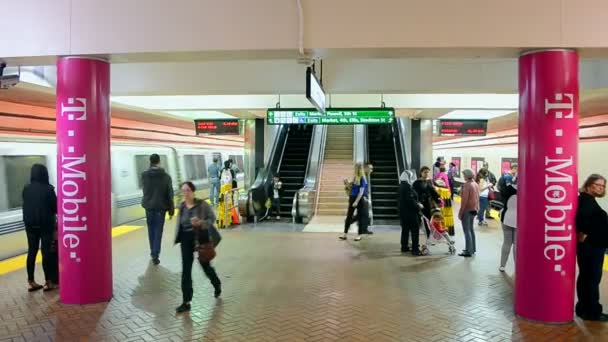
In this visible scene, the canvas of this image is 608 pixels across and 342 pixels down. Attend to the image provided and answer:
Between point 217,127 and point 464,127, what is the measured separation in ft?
24.9

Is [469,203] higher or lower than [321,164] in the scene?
lower

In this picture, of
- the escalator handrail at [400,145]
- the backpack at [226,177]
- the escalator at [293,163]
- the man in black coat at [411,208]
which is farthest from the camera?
the escalator handrail at [400,145]

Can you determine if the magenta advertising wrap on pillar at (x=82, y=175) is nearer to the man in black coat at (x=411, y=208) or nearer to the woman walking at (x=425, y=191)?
the man in black coat at (x=411, y=208)

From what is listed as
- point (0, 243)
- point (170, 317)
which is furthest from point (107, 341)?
point (0, 243)

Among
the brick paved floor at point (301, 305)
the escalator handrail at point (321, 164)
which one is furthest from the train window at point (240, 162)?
the brick paved floor at point (301, 305)

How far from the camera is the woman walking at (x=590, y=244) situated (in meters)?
4.64

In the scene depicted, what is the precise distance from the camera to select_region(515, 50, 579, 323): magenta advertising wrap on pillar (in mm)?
4598

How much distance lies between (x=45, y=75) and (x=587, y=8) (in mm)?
8041

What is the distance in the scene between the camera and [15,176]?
8383mm

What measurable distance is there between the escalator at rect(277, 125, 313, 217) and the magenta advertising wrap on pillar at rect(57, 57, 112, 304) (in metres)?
8.01

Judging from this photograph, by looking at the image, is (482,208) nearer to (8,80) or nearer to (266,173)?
(266,173)

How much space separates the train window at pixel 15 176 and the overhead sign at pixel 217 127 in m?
6.17

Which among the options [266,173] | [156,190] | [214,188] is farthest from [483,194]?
[156,190]

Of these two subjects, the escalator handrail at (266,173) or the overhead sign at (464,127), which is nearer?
the escalator handrail at (266,173)
